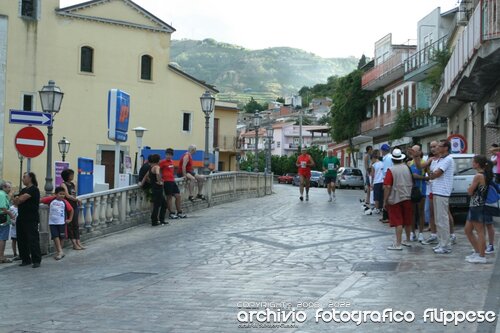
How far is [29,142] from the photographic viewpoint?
13.4 meters

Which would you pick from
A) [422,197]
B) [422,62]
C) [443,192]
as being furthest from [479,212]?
[422,62]

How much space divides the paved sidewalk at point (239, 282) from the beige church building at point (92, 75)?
1091 inches

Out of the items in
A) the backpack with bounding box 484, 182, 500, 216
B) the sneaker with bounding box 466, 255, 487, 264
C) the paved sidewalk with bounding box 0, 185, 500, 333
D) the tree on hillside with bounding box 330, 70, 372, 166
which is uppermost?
the tree on hillside with bounding box 330, 70, 372, 166

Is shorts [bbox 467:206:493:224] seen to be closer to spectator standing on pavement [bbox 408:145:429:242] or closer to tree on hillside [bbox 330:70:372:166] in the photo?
spectator standing on pavement [bbox 408:145:429:242]

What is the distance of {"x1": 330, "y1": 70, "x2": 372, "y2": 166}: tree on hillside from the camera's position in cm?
5869

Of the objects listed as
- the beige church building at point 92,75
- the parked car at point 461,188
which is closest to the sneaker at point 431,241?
the parked car at point 461,188

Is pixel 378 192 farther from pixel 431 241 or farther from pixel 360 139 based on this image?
pixel 360 139

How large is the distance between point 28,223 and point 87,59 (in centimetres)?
3459

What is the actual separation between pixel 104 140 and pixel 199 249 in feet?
111

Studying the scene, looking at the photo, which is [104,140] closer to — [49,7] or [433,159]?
[49,7]

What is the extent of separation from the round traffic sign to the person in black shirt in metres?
1.40

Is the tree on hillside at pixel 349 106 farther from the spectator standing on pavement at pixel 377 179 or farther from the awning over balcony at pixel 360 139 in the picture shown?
the spectator standing on pavement at pixel 377 179

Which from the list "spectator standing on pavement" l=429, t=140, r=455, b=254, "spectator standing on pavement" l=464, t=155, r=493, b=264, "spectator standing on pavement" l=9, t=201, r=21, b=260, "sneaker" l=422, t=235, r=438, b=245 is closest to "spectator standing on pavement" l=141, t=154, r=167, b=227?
"spectator standing on pavement" l=9, t=201, r=21, b=260

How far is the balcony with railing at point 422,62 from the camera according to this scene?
39.6 m
